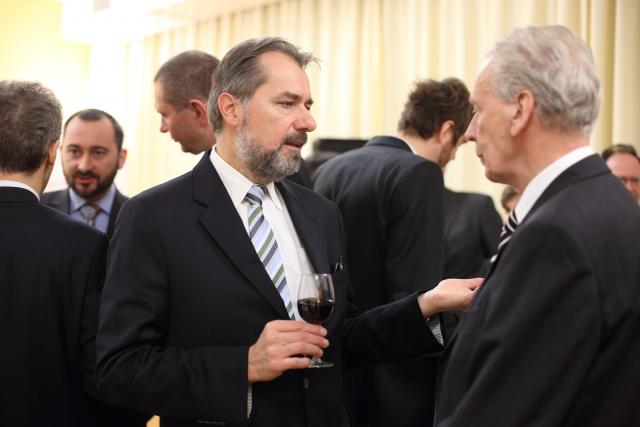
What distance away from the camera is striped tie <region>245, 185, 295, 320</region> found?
215 cm

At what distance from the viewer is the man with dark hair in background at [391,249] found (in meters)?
3.07

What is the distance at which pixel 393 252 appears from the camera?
10.2ft

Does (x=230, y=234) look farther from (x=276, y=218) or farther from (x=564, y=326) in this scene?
(x=564, y=326)

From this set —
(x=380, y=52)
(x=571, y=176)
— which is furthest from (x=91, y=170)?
(x=571, y=176)

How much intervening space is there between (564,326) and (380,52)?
16.0ft

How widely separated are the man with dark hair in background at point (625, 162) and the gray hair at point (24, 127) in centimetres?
287

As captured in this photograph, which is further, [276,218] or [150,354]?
[276,218]

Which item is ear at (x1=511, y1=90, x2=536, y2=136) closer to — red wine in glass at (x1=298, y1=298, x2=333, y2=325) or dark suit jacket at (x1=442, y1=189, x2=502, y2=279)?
red wine in glass at (x1=298, y1=298, x2=333, y2=325)

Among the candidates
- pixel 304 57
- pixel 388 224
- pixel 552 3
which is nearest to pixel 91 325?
pixel 304 57

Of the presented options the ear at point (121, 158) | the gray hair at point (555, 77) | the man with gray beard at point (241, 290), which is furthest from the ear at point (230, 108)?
the ear at point (121, 158)

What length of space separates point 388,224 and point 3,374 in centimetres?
142

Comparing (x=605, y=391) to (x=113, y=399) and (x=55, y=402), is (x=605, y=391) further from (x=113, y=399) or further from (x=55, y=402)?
(x=55, y=402)

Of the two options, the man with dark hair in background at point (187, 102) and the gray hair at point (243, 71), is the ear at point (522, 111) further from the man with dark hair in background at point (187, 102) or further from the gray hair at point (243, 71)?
the man with dark hair in background at point (187, 102)

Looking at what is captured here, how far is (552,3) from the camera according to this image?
199 inches
